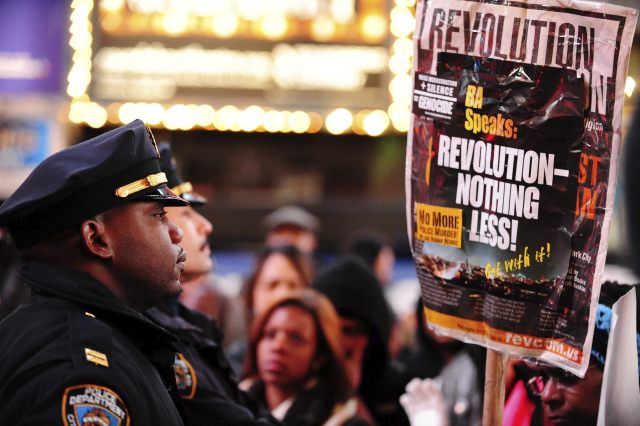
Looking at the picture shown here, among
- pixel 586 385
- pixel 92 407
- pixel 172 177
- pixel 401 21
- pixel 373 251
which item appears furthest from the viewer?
pixel 401 21

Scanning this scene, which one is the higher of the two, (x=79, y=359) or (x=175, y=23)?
(x=79, y=359)

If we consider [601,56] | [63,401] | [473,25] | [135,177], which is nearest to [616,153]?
[601,56]

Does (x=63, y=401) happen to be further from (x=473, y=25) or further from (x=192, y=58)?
(x=192, y=58)

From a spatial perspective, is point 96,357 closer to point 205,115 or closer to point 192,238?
point 192,238

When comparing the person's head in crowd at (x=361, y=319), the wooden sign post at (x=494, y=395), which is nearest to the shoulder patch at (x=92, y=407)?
the wooden sign post at (x=494, y=395)

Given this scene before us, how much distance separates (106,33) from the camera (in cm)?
943

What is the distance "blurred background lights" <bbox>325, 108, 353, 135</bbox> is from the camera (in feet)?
31.8

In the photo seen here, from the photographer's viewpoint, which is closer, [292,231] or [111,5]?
[292,231]

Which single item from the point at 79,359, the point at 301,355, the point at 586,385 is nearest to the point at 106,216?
the point at 79,359

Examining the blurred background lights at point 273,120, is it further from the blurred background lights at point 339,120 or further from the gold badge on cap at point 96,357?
the gold badge on cap at point 96,357

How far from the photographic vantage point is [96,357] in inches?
84.0

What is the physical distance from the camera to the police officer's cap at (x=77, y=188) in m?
2.28

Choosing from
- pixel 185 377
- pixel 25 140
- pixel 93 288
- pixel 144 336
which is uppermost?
pixel 93 288

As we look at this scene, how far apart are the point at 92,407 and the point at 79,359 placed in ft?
0.36
